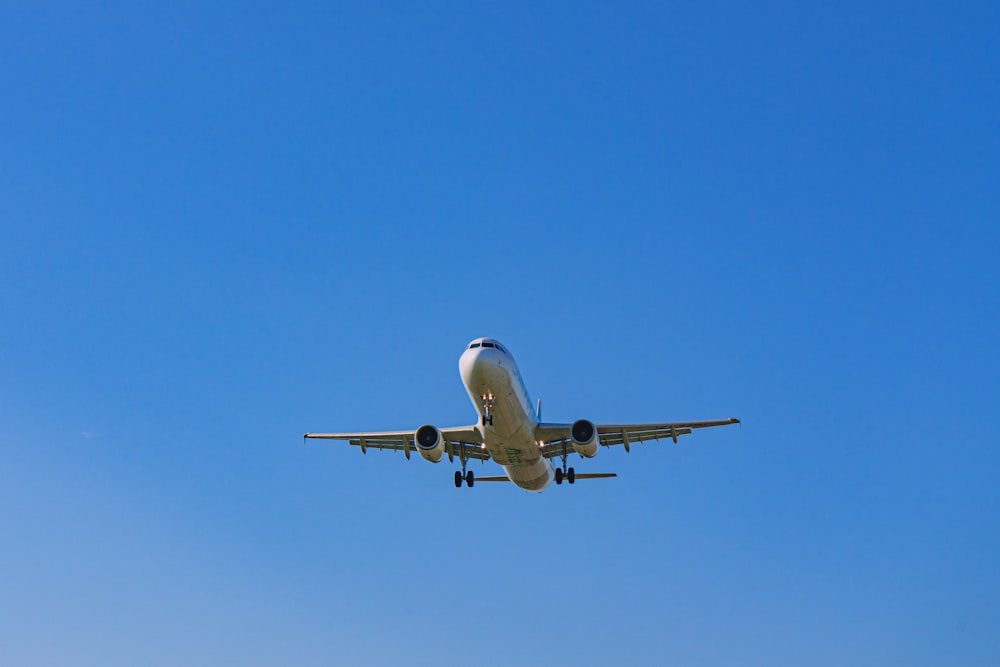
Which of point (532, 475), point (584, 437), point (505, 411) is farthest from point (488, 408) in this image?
point (532, 475)

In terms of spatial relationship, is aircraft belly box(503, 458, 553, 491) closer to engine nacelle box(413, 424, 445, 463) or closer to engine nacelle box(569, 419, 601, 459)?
engine nacelle box(569, 419, 601, 459)

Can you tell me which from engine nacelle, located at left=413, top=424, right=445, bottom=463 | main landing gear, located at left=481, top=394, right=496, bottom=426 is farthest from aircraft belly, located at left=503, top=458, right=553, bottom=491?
main landing gear, located at left=481, top=394, right=496, bottom=426

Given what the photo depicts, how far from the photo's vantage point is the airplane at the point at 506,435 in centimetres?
3962

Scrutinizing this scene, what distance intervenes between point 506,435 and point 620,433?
7.77m

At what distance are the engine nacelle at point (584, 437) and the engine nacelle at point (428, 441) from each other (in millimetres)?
5780

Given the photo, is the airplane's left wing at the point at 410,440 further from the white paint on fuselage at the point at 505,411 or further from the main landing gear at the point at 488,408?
the main landing gear at the point at 488,408

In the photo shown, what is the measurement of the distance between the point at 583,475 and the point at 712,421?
6978 millimetres

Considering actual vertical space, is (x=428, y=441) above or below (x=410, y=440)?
below

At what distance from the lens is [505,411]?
1606 inches

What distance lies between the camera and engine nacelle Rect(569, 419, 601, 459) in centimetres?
4406

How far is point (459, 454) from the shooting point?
47.4m

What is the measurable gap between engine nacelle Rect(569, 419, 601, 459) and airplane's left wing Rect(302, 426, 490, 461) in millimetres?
4204

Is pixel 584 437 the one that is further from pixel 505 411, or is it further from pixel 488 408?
pixel 488 408

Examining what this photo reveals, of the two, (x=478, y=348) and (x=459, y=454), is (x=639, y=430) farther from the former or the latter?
(x=478, y=348)
